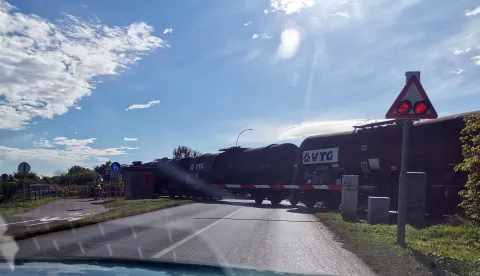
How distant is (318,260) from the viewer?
334 inches

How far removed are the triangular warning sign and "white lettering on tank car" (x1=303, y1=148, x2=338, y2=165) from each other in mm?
12463

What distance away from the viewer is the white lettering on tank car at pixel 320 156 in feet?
73.2

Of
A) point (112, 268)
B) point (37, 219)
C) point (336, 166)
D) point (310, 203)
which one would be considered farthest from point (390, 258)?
point (310, 203)

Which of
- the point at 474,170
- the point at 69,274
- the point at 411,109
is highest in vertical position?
the point at 411,109

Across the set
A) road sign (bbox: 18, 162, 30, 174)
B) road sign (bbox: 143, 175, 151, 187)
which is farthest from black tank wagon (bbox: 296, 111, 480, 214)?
road sign (bbox: 143, 175, 151, 187)

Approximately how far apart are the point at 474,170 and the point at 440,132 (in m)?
7.43

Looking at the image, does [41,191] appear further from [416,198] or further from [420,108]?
[420,108]

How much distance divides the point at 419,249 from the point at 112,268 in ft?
21.0

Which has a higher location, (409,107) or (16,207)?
(409,107)

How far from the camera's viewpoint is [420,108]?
963 cm

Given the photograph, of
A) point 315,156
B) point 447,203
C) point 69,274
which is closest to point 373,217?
point 447,203

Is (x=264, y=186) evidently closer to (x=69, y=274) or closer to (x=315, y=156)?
(x=315, y=156)

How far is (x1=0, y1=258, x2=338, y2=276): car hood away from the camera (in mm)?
4164

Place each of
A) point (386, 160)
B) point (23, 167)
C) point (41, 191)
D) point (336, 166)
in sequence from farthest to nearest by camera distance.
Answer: point (41, 191) < point (23, 167) < point (336, 166) < point (386, 160)
